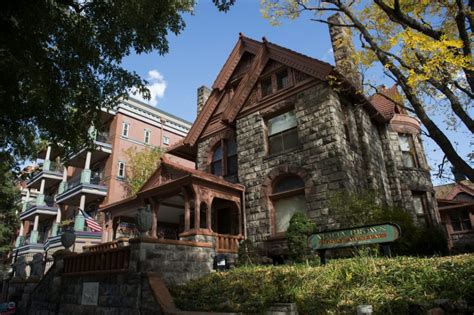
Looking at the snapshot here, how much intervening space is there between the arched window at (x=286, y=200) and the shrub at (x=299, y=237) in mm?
1462

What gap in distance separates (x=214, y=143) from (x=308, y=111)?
5980mm

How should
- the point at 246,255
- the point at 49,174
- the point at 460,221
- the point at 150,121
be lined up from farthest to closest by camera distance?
the point at 150,121, the point at 49,174, the point at 460,221, the point at 246,255

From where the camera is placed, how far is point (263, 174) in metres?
14.7

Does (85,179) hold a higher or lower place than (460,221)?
higher

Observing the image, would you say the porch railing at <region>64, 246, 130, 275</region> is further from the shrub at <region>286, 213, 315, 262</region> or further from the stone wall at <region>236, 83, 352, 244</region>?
the stone wall at <region>236, 83, 352, 244</region>

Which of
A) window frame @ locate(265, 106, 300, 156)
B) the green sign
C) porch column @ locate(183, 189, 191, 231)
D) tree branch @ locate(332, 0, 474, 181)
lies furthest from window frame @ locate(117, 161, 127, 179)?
tree branch @ locate(332, 0, 474, 181)

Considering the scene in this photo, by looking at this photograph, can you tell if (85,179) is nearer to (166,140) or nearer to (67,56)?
(166,140)

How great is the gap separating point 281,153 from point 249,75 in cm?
478

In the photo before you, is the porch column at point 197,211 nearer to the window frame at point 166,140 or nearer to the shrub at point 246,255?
the shrub at point 246,255

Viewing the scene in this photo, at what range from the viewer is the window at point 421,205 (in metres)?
16.6

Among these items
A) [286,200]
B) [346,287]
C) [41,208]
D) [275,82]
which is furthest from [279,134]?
[41,208]

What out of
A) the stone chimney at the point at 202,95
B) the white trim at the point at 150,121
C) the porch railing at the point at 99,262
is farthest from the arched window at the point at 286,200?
the white trim at the point at 150,121

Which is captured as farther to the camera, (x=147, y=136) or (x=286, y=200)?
(x=147, y=136)

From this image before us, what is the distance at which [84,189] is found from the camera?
2603 cm
